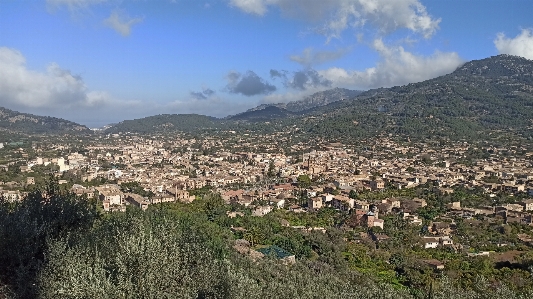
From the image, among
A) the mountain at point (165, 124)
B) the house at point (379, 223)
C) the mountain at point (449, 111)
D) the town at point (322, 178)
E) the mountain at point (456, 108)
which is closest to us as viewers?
the house at point (379, 223)

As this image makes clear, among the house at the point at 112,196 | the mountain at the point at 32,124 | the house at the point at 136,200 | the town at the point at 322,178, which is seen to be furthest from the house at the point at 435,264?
the mountain at the point at 32,124

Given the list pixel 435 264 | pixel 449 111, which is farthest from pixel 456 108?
pixel 435 264

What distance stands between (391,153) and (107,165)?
50529 mm

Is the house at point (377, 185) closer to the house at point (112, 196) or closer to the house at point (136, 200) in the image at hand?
the house at point (136, 200)

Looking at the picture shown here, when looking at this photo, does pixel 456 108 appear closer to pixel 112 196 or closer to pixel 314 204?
pixel 314 204

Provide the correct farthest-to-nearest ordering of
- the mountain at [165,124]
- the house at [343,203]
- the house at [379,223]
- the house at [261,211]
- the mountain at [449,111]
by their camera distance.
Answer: the mountain at [165,124]
the mountain at [449,111]
the house at [343,203]
the house at [261,211]
the house at [379,223]

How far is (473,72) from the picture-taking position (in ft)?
548

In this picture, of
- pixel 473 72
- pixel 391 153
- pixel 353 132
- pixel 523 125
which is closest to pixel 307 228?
pixel 391 153

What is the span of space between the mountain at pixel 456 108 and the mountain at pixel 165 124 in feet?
182

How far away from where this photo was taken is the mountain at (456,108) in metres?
106

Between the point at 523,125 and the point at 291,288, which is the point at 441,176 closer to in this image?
the point at 291,288

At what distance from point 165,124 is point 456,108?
109624mm

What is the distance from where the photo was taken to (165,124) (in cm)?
17750

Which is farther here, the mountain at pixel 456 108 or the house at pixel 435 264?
the mountain at pixel 456 108
